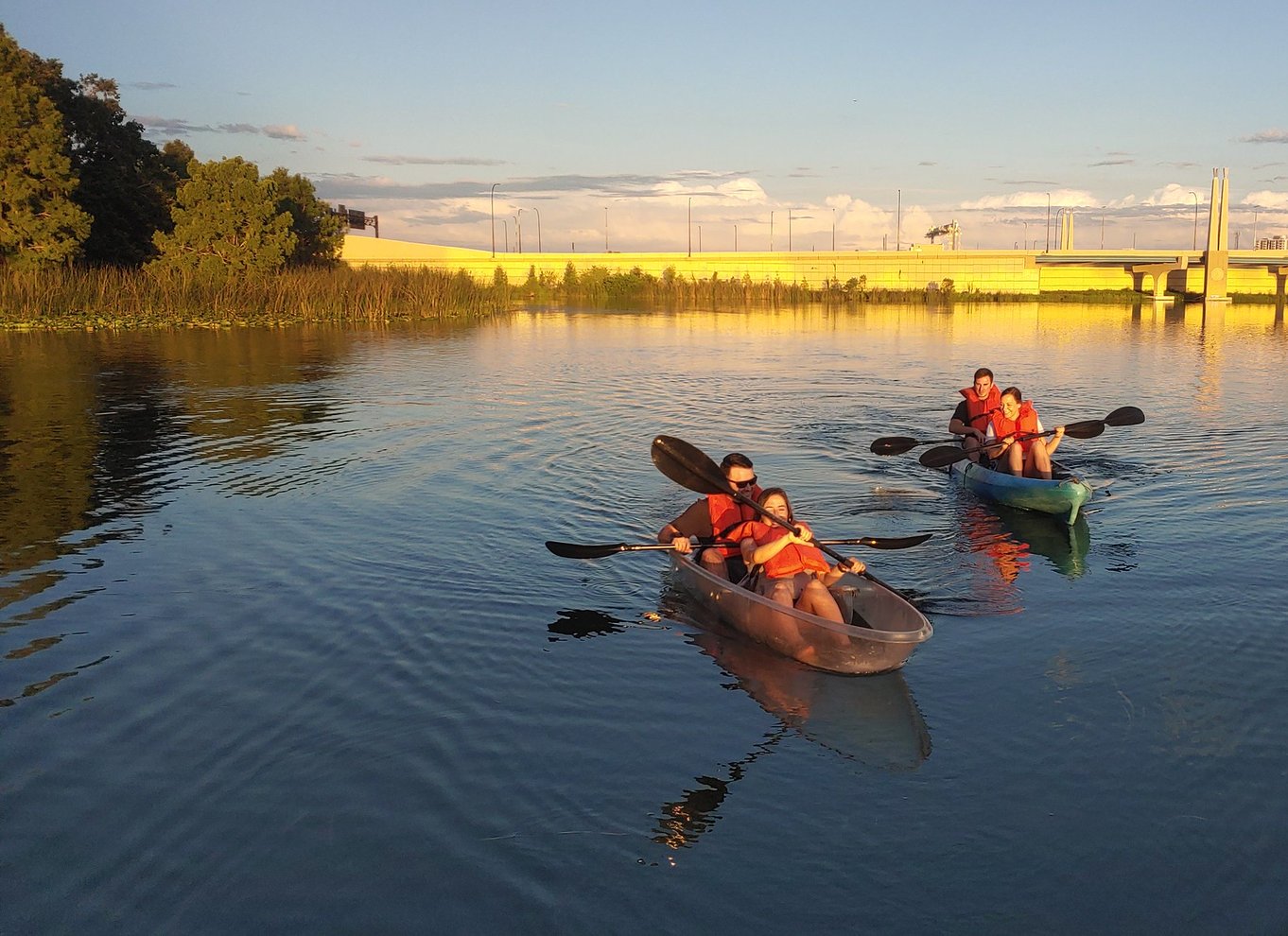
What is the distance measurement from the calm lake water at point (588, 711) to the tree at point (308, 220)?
50406 millimetres

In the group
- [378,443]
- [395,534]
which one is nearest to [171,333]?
[378,443]

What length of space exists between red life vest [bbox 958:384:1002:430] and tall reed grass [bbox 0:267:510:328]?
3660 centimetres

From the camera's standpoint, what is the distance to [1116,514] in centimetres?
1321

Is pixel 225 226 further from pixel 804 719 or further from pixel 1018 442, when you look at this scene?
pixel 804 719

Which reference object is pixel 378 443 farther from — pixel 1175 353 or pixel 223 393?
pixel 1175 353

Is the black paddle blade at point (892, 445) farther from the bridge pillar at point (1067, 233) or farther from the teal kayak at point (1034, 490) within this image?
the bridge pillar at point (1067, 233)

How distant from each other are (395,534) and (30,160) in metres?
42.8

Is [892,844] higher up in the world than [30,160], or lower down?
lower down

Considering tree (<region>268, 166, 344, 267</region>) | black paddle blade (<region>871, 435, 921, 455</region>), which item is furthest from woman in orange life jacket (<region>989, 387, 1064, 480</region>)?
tree (<region>268, 166, 344, 267</region>)

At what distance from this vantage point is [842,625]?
7.48m

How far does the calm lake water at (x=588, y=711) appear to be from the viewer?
5.17 m

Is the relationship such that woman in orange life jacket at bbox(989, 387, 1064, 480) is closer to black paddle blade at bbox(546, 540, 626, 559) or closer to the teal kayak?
the teal kayak

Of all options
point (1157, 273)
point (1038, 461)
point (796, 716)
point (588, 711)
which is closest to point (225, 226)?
point (1038, 461)

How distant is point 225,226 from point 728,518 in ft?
159
